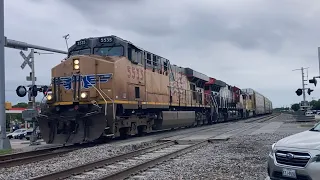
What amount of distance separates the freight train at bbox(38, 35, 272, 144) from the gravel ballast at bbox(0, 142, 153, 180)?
1407 millimetres

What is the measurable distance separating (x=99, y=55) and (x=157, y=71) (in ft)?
14.9

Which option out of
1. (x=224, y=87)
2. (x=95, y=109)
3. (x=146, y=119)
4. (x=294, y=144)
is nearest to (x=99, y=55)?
(x=95, y=109)

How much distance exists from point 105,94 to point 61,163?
4.71 metres

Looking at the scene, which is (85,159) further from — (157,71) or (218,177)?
(157,71)

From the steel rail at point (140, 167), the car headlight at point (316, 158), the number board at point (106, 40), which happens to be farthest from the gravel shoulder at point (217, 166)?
the number board at point (106, 40)

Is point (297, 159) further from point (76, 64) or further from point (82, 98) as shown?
point (76, 64)

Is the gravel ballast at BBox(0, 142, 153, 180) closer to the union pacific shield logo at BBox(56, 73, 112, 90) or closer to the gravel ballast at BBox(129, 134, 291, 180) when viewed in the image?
the gravel ballast at BBox(129, 134, 291, 180)

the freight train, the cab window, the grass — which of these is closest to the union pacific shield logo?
the freight train

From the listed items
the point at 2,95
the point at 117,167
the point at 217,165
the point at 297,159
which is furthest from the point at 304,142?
the point at 2,95

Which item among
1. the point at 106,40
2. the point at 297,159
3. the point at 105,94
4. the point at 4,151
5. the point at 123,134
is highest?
the point at 106,40

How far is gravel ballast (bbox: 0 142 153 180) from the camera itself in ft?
25.8

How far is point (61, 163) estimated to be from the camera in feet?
30.1

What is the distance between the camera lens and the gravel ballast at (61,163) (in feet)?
25.8

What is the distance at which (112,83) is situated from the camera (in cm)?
1355
